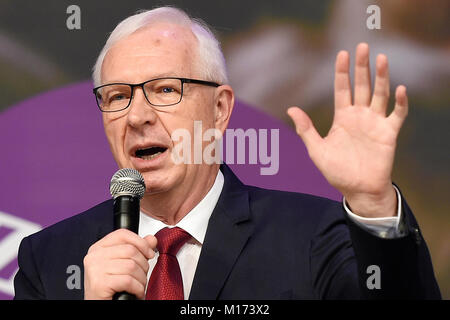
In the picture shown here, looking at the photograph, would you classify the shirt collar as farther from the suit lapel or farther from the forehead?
the forehead

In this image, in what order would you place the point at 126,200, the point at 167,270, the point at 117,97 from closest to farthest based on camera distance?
the point at 126,200 → the point at 167,270 → the point at 117,97

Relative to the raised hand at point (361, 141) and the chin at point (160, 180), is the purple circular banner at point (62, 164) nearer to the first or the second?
the chin at point (160, 180)

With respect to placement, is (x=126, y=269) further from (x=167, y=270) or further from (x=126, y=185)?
(x=167, y=270)

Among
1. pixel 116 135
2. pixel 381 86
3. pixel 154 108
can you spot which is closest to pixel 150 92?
pixel 154 108

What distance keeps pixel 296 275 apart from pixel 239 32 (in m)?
1.09

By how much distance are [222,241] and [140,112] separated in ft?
1.71

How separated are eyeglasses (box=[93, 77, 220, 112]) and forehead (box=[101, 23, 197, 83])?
0.02m

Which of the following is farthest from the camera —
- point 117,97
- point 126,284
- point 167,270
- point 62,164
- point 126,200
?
point 62,164

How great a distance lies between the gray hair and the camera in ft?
8.03

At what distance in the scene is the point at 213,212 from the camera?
2.30 metres

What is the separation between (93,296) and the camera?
5.62ft

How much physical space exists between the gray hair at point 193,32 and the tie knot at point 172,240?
23.4 inches
